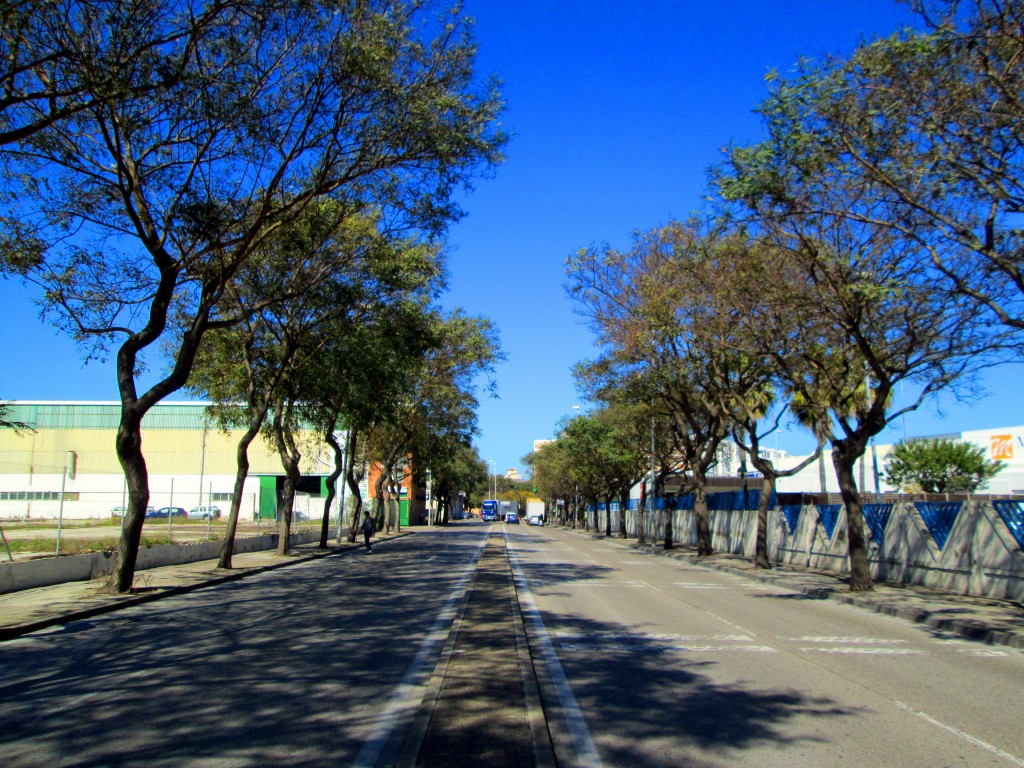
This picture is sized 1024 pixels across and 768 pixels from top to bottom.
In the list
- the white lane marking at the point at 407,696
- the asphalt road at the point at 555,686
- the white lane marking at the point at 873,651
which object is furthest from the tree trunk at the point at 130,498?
the white lane marking at the point at 873,651

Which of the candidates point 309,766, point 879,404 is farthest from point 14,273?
point 879,404

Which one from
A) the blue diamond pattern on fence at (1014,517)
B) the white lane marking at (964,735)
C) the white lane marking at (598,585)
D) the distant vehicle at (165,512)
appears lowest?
the white lane marking at (598,585)

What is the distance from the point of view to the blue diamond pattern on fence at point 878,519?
21484 mm

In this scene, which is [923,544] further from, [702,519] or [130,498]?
[130,498]

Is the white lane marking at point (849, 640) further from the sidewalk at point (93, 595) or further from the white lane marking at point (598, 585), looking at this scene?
the sidewalk at point (93, 595)

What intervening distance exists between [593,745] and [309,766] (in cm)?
215

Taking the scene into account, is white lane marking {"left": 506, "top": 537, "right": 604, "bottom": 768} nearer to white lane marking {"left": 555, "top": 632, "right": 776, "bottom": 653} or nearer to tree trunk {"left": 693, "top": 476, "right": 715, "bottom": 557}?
white lane marking {"left": 555, "top": 632, "right": 776, "bottom": 653}

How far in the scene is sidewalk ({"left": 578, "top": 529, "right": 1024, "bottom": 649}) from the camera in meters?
12.5

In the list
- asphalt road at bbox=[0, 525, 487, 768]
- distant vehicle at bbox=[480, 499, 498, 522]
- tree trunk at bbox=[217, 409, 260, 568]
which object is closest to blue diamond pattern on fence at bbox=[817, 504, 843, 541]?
asphalt road at bbox=[0, 525, 487, 768]

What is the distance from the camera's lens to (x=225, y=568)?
22266mm

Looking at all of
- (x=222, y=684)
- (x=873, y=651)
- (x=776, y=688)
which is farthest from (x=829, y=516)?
(x=222, y=684)

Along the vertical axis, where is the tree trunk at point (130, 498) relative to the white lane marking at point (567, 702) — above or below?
above

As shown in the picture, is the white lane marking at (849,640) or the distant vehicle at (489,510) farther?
the distant vehicle at (489,510)

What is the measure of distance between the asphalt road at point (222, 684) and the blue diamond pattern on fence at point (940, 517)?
39.0ft
